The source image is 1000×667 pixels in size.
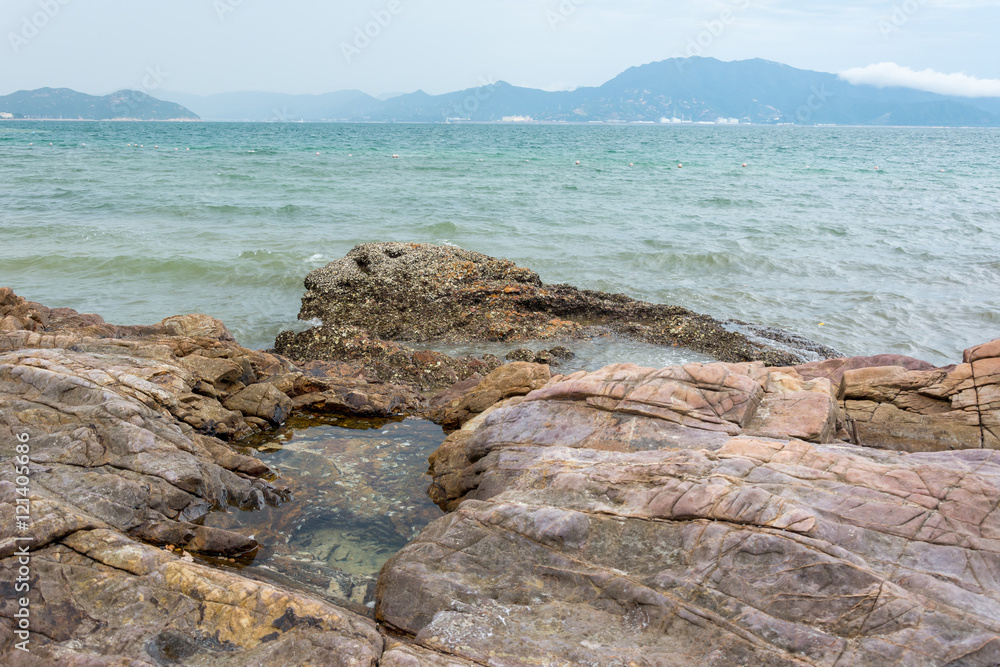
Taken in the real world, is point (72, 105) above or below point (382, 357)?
above

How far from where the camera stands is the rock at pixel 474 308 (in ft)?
43.4

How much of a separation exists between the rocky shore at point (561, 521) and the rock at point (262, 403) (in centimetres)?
4

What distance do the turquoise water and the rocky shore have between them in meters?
6.67

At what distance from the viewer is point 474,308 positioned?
13875mm

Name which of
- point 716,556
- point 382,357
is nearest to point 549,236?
point 382,357

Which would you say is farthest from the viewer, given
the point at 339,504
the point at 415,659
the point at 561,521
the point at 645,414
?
the point at 339,504

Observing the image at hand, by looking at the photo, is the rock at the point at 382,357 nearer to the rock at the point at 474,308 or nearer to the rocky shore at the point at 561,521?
the rock at the point at 474,308

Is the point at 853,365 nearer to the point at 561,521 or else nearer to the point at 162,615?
the point at 561,521

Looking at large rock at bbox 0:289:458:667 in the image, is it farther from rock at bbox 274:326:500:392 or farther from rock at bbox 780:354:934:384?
rock at bbox 780:354:934:384

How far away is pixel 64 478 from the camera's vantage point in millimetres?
5625

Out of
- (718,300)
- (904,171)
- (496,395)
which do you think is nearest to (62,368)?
(496,395)

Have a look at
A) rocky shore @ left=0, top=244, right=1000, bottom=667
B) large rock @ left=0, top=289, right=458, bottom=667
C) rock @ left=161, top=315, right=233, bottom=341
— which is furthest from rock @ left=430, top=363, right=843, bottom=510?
rock @ left=161, top=315, right=233, bottom=341

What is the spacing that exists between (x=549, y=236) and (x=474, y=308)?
10271mm

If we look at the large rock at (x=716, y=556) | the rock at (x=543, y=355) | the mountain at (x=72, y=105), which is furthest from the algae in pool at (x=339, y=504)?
the mountain at (x=72, y=105)
